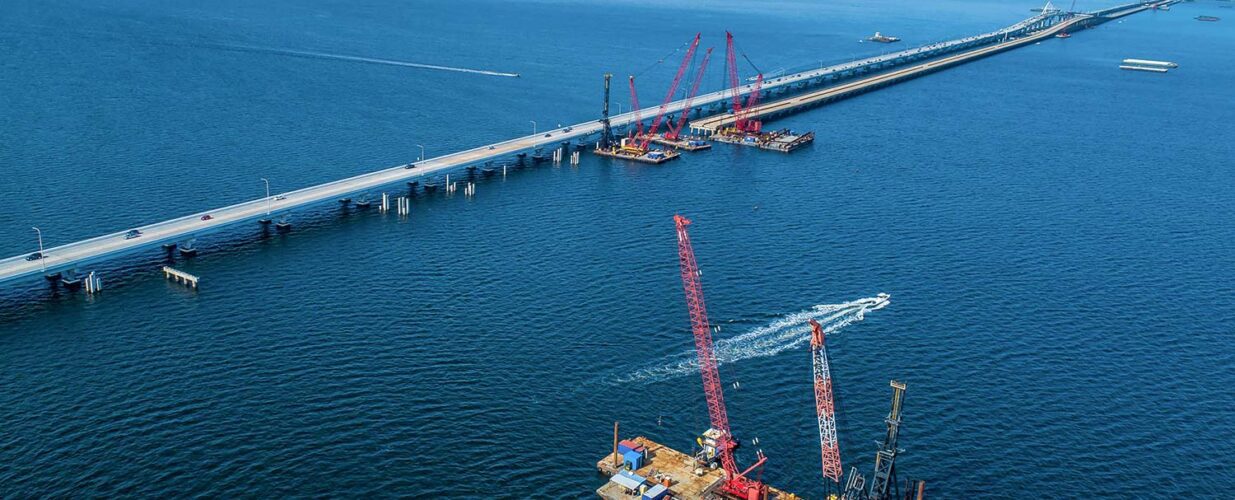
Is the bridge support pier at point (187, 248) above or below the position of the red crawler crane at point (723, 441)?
above

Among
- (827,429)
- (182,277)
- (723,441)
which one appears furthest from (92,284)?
(827,429)

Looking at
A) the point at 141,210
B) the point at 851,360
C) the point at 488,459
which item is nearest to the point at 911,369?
the point at 851,360

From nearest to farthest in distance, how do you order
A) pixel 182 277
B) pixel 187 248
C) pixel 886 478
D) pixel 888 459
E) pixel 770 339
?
pixel 888 459 → pixel 886 478 → pixel 770 339 → pixel 182 277 → pixel 187 248

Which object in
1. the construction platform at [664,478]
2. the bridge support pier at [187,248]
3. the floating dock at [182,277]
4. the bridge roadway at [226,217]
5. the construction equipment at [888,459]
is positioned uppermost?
the bridge roadway at [226,217]

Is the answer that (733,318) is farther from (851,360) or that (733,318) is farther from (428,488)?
(428,488)

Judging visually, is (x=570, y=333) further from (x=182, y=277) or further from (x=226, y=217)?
(x=226, y=217)

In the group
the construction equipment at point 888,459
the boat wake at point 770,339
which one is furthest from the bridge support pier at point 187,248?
the construction equipment at point 888,459

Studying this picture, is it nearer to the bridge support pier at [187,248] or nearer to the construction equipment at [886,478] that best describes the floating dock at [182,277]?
the bridge support pier at [187,248]
